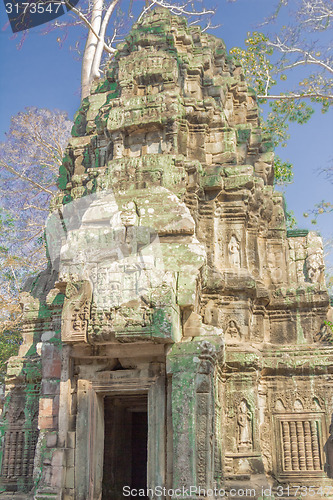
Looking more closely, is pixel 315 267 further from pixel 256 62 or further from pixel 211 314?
pixel 256 62

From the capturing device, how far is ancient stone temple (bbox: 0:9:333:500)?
25.2ft

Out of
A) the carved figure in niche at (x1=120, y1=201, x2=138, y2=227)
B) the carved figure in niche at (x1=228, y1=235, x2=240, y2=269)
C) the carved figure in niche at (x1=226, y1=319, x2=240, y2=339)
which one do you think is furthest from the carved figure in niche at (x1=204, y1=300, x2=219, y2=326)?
the carved figure in niche at (x1=120, y1=201, x2=138, y2=227)

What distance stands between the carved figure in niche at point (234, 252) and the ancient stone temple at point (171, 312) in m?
0.02

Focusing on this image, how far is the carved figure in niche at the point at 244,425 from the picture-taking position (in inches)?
351

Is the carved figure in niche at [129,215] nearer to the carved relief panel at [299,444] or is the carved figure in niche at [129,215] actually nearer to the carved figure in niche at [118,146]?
the carved figure in niche at [118,146]

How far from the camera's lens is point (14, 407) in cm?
1034

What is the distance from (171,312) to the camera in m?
7.55

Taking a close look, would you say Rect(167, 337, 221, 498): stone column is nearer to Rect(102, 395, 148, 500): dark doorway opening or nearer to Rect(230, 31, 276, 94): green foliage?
Rect(102, 395, 148, 500): dark doorway opening

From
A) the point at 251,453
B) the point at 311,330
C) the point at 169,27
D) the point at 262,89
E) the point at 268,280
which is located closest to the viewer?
the point at 251,453

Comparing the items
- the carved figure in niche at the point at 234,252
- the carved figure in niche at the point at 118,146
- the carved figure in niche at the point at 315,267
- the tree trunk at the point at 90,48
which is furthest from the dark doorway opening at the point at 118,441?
the tree trunk at the point at 90,48

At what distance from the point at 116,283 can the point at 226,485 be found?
340 cm

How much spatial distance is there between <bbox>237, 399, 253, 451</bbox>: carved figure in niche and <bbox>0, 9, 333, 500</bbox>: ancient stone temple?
0.02 metres

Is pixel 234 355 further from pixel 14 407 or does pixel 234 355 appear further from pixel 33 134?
pixel 33 134

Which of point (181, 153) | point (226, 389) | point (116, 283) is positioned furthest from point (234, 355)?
point (181, 153)
